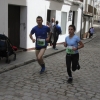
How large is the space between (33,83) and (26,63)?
2.80 metres

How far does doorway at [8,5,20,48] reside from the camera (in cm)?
1113

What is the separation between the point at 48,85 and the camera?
19.4ft

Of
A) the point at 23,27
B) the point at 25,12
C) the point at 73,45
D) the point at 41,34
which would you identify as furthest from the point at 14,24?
the point at 73,45

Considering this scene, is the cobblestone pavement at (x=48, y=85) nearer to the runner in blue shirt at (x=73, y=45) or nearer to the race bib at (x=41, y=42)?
the runner in blue shirt at (x=73, y=45)

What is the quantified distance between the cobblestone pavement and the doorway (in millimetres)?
3742

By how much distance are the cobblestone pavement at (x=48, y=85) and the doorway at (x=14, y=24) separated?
12.3ft

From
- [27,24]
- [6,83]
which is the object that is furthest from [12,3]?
[6,83]

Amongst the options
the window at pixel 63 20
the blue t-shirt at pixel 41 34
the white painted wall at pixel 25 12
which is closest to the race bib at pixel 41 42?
the blue t-shirt at pixel 41 34

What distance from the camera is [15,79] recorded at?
641 cm

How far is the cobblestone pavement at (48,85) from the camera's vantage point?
5078mm

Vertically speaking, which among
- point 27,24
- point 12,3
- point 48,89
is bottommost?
point 48,89

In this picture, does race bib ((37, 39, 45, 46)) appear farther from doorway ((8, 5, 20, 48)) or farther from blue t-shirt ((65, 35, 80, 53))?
doorway ((8, 5, 20, 48))

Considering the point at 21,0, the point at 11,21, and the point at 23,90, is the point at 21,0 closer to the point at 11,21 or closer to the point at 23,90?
the point at 11,21

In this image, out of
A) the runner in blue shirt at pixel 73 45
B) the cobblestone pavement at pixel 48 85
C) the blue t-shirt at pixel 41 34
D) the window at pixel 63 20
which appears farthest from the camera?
the window at pixel 63 20
